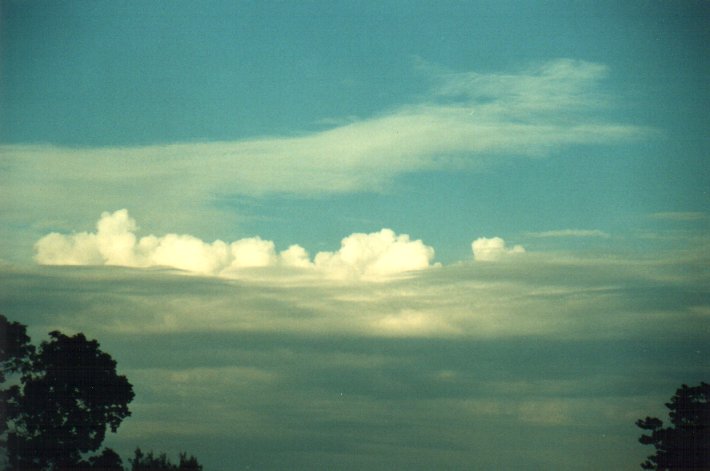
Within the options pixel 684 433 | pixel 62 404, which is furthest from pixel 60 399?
pixel 684 433

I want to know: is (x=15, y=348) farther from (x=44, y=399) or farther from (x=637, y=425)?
(x=637, y=425)

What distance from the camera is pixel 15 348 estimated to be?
190 ft

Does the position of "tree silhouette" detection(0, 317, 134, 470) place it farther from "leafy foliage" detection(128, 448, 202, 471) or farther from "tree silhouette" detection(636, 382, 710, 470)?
"tree silhouette" detection(636, 382, 710, 470)

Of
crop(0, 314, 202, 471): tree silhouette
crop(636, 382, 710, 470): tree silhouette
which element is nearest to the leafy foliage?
crop(0, 314, 202, 471): tree silhouette

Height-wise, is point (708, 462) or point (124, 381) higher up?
point (124, 381)

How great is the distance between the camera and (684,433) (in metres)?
59.4

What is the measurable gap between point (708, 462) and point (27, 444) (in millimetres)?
40081

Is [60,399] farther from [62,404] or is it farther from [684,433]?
[684,433]

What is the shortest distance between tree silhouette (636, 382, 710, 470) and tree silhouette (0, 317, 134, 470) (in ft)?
110

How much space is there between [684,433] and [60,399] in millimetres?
38930

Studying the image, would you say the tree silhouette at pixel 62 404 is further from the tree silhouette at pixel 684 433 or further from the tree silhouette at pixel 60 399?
the tree silhouette at pixel 684 433

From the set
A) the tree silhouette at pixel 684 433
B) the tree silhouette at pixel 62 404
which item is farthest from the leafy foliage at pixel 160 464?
the tree silhouette at pixel 684 433

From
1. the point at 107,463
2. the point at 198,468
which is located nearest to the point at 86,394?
the point at 107,463

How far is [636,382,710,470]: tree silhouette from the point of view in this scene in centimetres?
5712
